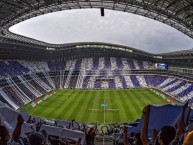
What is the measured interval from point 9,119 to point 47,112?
4134 cm

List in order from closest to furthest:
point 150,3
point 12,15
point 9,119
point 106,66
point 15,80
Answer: point 9,119 → point 150,3 → point 12,15 → point 15,80 → point 106,66

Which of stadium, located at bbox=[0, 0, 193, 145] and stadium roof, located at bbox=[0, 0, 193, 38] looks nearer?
stadium, located at bbox=[0, 0, 193, 145]

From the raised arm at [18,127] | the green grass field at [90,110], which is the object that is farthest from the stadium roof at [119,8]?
the raised arm at [18,127]

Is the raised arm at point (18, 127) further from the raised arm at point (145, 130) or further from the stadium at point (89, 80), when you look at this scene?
the raised arm at point (145, 130)

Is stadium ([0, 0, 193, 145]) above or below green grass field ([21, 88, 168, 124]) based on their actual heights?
above

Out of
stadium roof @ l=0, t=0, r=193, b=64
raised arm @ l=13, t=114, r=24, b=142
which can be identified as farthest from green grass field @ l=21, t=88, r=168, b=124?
raised arm @ l=13, t=114, r=24, b=142

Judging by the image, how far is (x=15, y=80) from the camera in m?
72.7

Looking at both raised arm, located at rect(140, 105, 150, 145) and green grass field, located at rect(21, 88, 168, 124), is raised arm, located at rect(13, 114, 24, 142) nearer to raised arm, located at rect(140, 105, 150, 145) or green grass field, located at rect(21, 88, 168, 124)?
raised arm, located at rect(140, 105, 150, 145)

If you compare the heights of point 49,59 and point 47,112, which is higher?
point 49,59

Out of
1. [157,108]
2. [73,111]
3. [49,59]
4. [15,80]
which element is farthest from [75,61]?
[157,108]

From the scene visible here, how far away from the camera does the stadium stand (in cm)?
1505

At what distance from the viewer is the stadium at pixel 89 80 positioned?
15.1 meters

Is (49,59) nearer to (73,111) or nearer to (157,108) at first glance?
(73,111)

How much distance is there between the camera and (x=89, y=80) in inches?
3846
